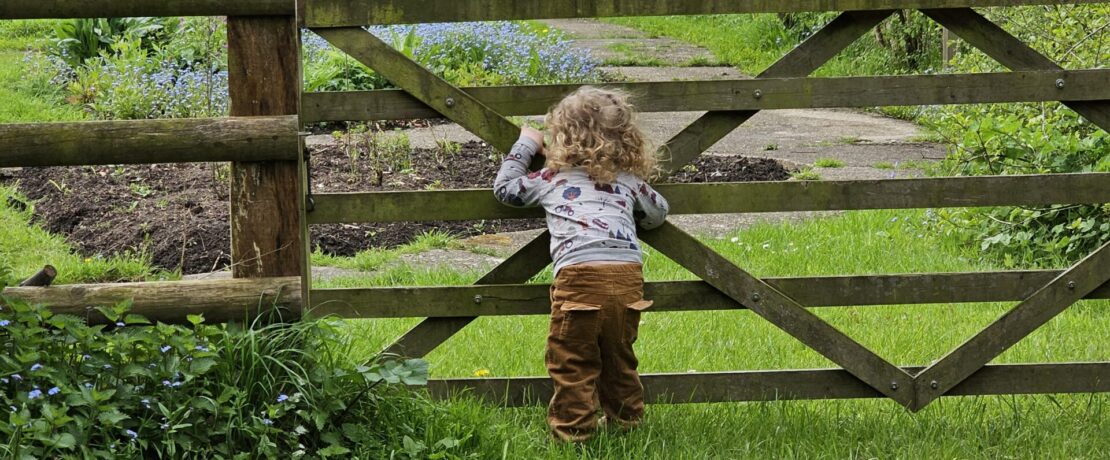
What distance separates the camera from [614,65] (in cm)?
1331

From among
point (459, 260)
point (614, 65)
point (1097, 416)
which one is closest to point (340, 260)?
point (459, 260)

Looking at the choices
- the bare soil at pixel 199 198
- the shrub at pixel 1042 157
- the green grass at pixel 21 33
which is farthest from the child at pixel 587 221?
the green grass at pixel 21 33

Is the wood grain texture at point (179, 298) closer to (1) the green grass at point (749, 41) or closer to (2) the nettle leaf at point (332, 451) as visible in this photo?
(2) the nettle leaf at point (332, 451)

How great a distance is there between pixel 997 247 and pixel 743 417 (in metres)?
3.01

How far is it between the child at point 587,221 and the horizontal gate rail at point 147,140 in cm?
70

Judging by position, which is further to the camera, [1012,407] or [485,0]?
[1012,407]

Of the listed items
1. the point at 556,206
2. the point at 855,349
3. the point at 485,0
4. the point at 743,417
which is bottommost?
the point at 743,417

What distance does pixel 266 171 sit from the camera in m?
3.94

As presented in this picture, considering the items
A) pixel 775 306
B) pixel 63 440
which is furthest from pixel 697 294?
pixel 63 440

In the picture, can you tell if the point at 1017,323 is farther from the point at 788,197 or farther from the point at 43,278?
the point at 43,278

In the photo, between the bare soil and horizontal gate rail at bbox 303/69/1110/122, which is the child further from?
the bare soil

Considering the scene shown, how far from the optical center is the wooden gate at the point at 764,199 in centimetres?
392

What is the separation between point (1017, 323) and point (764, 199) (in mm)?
923

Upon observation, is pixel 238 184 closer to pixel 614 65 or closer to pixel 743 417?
pixel 743 417
